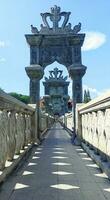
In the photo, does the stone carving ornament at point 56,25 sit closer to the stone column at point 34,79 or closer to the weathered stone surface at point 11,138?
the stone column at point 34,79

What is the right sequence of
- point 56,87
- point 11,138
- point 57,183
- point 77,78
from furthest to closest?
point 56,87
point 77,78
point 11,138
point 57,183

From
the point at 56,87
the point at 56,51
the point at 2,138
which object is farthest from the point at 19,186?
the point at 56,87

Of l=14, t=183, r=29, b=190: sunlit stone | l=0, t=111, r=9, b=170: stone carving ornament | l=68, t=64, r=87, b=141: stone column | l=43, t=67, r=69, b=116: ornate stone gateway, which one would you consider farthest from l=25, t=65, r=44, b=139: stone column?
l=43, t=67, r=69, b=116: ornate stone gateway

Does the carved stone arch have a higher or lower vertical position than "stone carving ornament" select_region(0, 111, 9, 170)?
higher

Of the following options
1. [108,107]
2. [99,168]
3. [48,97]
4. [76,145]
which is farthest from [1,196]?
[48,97]

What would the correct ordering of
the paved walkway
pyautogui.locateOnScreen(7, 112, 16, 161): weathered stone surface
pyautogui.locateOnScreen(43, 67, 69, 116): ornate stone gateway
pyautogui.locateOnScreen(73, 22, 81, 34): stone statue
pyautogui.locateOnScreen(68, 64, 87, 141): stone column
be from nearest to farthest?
the paved walkway → pyautogui.locateOnScreen(7, 112, 16, 161): weathered stone surface → pyautogui.locateOnScreen(68, 64, 87, 141): stone column → pyautogui.locateOnScreen(73, 22, 81, 34): stone statue → pyautogui.locateOnScreen(43, 67, 69, 116): ornate stone gateway

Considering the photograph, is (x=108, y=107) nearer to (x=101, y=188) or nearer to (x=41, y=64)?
(x=101, y=188)

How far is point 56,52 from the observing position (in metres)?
20.0

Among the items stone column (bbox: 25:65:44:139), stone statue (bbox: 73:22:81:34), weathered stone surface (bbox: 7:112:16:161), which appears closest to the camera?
weathered stone surface (bbox: 7:112:16:161)

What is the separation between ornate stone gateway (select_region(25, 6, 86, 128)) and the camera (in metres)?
19.3

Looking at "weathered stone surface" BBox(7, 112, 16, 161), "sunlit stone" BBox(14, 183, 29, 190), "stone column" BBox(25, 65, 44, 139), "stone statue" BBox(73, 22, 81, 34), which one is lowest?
"sunlit stone" BBox(14, 183, 29, 190)

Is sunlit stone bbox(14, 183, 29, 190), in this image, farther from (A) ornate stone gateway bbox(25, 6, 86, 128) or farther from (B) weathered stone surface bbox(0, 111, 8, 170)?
(A) ornate stone gateway bbox(25, 6, 86, 128)

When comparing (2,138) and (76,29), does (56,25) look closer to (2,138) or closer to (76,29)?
(76,29)

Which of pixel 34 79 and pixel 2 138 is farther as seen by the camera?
pixel 34 79
